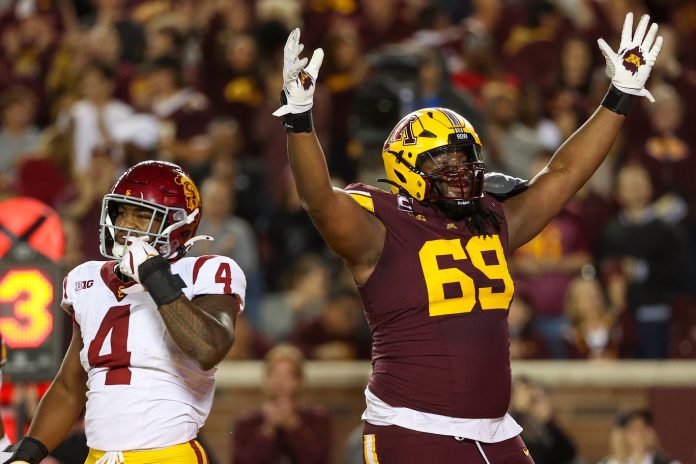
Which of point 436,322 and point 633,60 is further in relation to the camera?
point 633,60

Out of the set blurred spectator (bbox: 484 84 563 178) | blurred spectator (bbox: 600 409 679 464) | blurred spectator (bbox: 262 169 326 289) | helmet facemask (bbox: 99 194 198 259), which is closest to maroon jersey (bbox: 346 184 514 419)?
helmet facemask (bbox: 99 194 198 259)

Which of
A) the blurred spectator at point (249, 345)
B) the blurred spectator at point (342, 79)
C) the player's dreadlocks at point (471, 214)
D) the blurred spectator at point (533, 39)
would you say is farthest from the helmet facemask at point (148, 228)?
the blurred spectator at point (533, 39)

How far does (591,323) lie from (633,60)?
4153mm

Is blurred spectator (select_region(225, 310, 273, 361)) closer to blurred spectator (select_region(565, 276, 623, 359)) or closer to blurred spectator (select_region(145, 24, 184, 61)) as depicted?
blurred spectator (select_region(565, 276, 623, 359))

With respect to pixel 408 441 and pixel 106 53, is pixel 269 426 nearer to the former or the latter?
pixel 408 441

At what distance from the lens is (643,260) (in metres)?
10.4

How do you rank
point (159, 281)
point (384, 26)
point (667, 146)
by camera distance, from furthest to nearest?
point (384, 26)
point (667, 146)
point (159, 281)

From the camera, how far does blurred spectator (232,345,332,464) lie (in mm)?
9102

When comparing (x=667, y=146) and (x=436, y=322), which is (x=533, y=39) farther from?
(x=436, y=322)

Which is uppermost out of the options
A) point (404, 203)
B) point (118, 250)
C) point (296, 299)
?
point (404, 203)

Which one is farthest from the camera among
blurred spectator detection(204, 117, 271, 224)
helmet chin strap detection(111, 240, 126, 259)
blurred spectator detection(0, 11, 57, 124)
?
blurred spectator detection(0, 11, 57, 124)

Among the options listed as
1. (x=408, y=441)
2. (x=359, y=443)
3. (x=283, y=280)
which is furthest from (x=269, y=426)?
(x=408, y=441)

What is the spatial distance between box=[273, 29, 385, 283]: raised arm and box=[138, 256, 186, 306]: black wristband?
60cm

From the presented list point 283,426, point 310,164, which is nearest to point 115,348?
point 310,164
